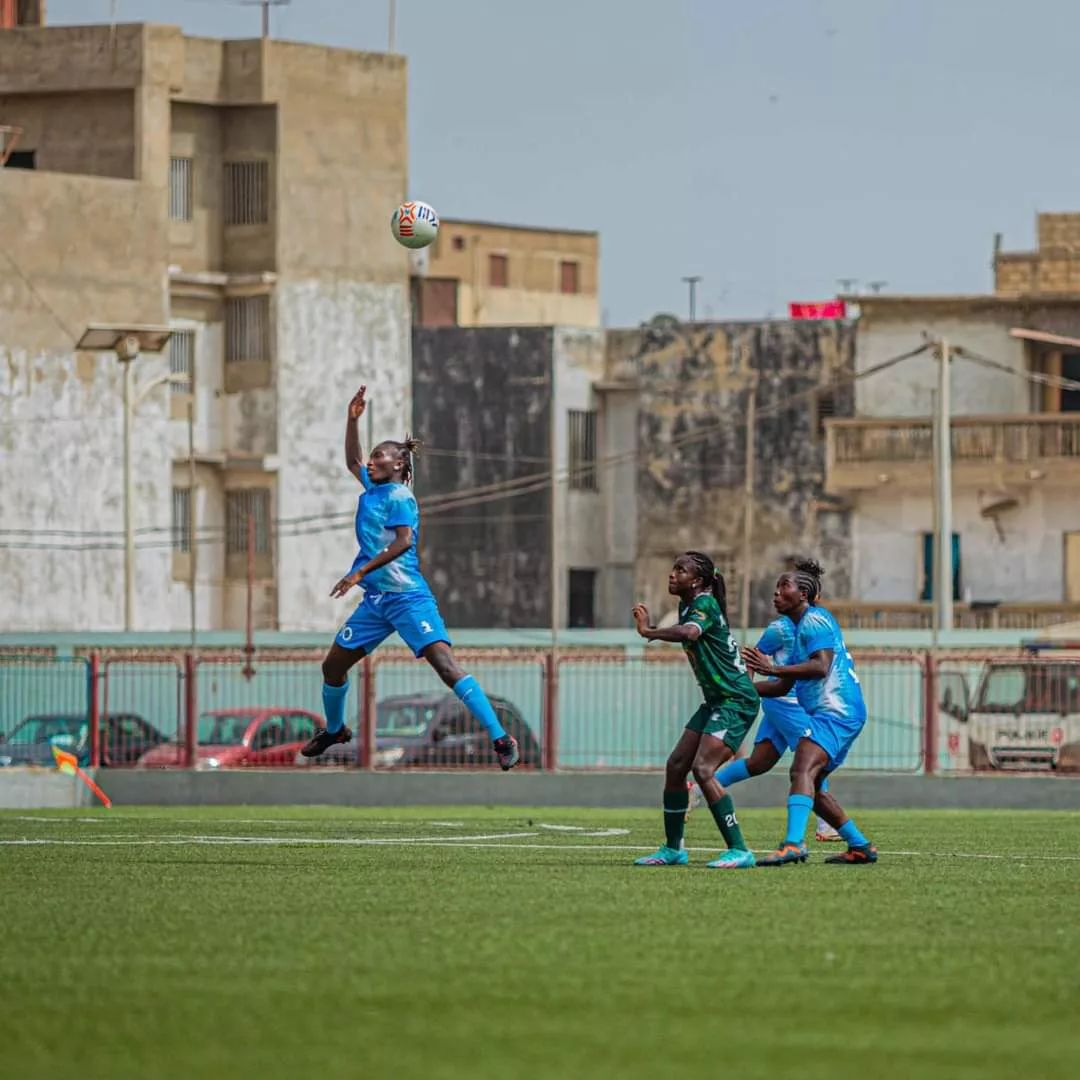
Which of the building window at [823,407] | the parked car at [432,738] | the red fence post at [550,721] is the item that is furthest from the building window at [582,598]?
the red fence post at [550,721]

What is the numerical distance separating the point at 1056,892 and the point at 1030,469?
1909 inches

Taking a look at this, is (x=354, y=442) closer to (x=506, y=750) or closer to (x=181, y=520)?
(x=506, y=750)

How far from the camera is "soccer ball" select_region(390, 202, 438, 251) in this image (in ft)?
65.2

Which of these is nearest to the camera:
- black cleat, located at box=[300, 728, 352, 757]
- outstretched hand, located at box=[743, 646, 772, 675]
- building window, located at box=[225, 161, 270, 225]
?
outstretched hand, located at box=[743, 646, 772, 675]

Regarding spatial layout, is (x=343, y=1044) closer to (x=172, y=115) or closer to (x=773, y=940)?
(x=773, y=940)

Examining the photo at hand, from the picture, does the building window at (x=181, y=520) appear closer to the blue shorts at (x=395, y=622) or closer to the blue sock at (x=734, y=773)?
the blue shorts at (x=395, y=622)

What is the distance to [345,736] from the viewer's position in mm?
16969

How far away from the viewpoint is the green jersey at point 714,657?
13.9m

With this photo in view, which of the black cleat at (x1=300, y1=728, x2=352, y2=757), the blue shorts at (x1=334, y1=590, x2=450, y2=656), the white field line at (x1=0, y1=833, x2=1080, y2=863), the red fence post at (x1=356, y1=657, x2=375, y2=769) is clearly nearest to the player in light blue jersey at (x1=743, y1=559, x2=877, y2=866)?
the white field line at (x1=0, y1=833, x2=1080, y2=863)

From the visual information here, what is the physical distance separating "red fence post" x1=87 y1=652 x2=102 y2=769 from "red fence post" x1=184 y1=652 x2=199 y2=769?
1.16 m

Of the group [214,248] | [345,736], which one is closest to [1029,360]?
[214,248]

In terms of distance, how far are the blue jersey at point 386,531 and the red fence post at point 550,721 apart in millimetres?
17184

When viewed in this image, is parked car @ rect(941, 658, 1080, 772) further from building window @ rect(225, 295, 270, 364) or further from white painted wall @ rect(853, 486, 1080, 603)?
building window @ rect(225, 295, 270, 364)

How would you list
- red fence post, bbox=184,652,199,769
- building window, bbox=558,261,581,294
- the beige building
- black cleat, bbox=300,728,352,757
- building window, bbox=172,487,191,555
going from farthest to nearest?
building window, bbox=558,261,581,294 → the beige building → building window, bbox=172,487,191,555 → red fence post, bbox=184,652,199,769 → black cleat, bbox=300,728,352,757
